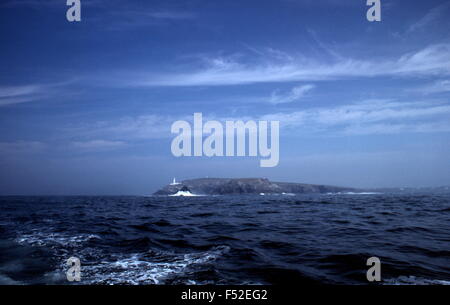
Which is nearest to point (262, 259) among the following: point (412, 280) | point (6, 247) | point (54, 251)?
point (412, 280)

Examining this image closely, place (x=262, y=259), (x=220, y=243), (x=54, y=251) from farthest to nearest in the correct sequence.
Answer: (x=220, y=243) < (x=54, y=251) < (x=262, y=259)

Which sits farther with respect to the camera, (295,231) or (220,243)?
(295,231)

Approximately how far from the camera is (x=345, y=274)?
26.2ft

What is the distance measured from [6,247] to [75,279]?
335 inches

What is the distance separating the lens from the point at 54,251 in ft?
38.7

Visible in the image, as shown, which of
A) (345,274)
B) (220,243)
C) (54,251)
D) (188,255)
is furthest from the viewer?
(220,243)

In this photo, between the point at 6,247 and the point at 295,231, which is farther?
the point at 295,231
